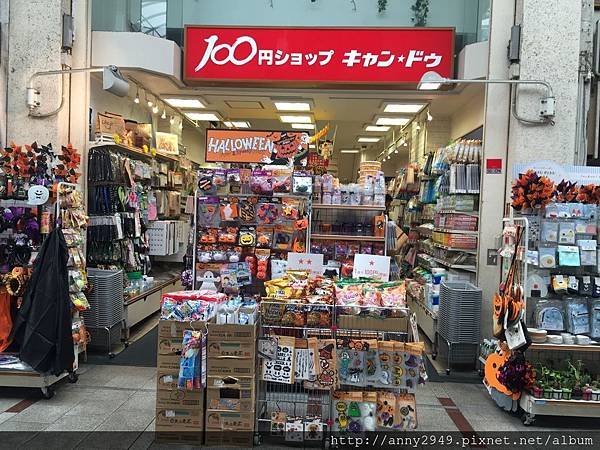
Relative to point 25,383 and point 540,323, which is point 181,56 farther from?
point 540,323

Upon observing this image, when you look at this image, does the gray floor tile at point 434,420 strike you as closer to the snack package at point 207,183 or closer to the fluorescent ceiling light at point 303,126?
the snack package at point 207,183

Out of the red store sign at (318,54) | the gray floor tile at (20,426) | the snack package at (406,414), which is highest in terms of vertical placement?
the red store sign at (318,54)

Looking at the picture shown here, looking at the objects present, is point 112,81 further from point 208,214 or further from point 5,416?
point 5,416

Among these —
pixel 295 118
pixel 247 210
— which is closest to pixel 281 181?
pixel 247 210

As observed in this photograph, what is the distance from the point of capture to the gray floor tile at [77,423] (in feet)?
11.7

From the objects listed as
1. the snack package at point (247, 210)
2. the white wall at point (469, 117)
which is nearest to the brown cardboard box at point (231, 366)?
the snack package at point (247, 210)

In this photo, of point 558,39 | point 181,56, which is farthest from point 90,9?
point 558,39

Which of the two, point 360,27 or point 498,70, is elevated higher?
point 360,27

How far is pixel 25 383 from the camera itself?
4.04 meters

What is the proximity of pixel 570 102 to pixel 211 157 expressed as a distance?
3.79 meters

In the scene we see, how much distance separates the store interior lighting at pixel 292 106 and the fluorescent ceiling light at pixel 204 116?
1575mm

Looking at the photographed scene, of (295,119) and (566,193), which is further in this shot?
(295,119)

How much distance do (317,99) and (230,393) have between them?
180 inches

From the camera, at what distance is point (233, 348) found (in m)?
3.25
